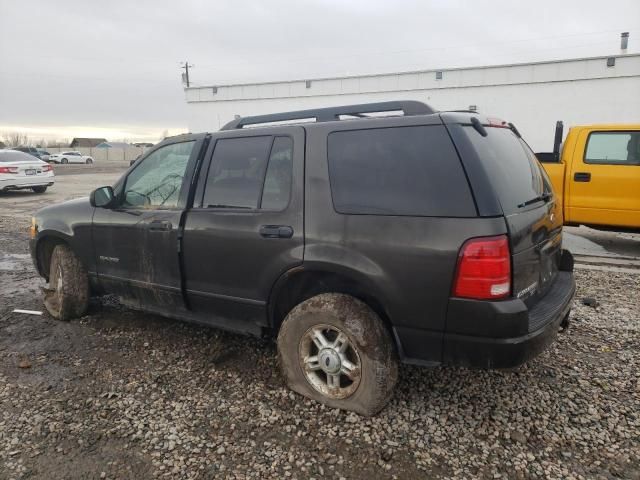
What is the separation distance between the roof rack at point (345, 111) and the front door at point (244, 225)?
248 millimetres

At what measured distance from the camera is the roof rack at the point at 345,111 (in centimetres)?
291

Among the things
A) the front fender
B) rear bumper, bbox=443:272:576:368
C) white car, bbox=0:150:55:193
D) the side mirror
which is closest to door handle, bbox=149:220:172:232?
the side mirror

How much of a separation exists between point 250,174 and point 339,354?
1.34 meters

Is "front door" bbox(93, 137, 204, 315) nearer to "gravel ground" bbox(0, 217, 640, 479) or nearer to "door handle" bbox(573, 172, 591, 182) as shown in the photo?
"gravel ground" bbox(0, 217, 640, 479)

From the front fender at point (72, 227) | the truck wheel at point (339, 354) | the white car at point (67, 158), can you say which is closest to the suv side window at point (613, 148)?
the truck wheel at point (339, 354)

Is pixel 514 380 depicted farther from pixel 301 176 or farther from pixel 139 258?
pixel 139 258

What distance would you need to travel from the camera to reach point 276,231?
2955mm

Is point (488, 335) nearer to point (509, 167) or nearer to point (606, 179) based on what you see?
point (509, 167)

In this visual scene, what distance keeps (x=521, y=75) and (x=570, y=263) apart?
21218 millimetres

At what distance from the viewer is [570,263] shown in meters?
3.46

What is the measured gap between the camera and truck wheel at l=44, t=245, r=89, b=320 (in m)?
4.25

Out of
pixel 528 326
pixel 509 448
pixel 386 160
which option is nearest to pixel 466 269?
pixel 528 326

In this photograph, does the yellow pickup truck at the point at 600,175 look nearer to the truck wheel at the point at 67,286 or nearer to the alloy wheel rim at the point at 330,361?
the alloy wheel rim at the point at 330,361

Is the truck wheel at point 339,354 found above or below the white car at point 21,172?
below
